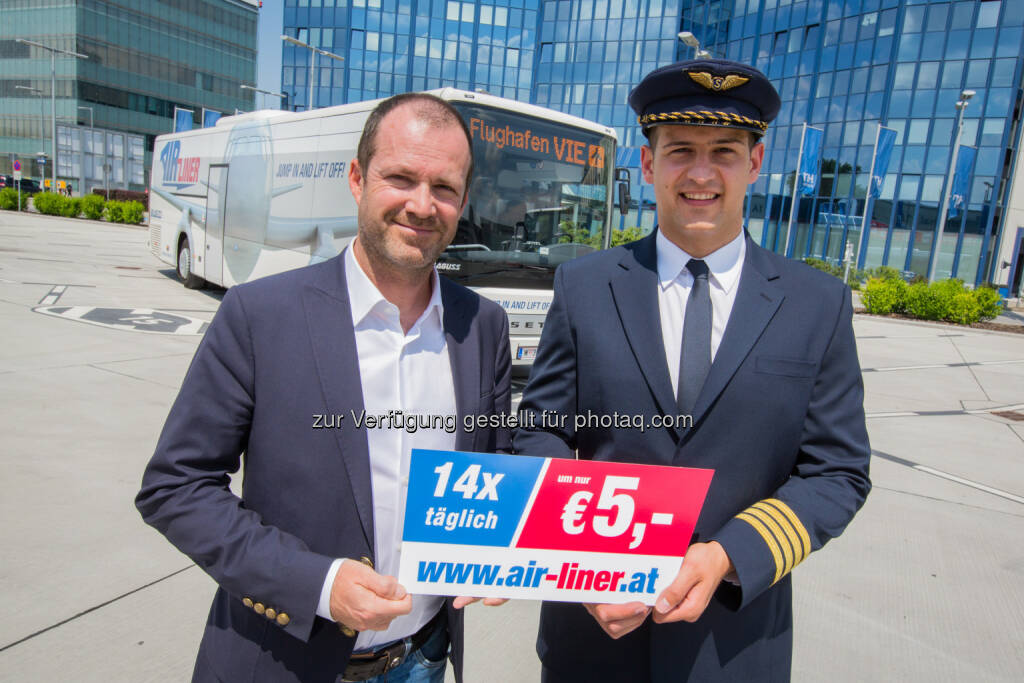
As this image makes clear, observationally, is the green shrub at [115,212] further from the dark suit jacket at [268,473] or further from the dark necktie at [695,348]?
the dark necktie at [695,348]

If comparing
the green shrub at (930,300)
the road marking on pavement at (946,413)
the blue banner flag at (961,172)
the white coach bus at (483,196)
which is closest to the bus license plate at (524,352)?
the white coach bus at (483,196)

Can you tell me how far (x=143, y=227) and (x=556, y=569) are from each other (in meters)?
40.8

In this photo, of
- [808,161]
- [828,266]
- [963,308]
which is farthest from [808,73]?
[963,308]

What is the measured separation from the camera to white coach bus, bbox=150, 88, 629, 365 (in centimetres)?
716

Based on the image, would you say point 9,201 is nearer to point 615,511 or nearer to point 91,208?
point 91,208

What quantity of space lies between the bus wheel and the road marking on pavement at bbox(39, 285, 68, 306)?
2.41 metres

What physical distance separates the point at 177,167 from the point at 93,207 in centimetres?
2705

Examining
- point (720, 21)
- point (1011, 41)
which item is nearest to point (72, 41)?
point (720, 21)

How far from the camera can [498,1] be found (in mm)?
47750

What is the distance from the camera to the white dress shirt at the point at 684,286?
5.31 ft

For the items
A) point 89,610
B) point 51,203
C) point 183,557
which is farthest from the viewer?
point 51,203

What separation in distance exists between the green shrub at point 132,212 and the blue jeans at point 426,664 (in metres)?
40.4

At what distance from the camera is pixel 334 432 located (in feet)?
4.74

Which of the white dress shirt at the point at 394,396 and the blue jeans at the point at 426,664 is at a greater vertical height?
the white dress shirt at the point at 394,396
